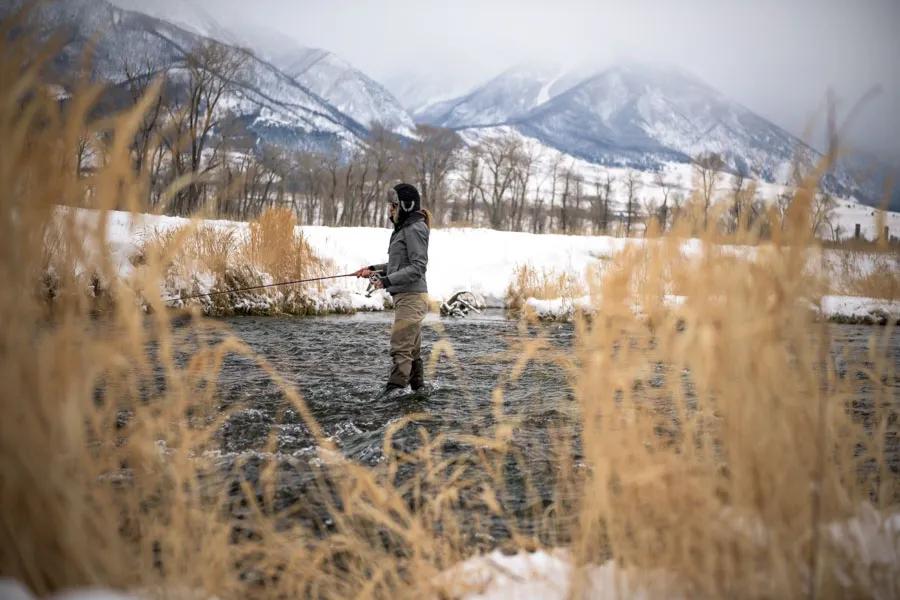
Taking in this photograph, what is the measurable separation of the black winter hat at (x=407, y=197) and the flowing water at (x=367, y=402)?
4.33ft

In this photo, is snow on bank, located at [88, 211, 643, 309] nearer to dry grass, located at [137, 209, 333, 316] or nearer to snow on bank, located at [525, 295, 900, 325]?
dry grass, located at [137, 209, 333, 316]

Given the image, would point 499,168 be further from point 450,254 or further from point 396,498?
point 396,498

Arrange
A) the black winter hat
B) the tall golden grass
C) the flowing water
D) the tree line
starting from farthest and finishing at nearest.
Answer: the tree line, the black winter hat, the flowing water, the tall golden grass

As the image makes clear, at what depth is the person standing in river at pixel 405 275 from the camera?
565 centimetres

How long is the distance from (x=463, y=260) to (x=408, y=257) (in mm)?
12632

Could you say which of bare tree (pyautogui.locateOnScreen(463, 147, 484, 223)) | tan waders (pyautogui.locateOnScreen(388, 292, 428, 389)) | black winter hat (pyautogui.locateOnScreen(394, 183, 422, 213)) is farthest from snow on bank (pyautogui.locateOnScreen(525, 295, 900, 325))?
bare tree (pyautogui.locateOnScreen(463, 147, 484, 223))

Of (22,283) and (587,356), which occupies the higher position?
(22,283)

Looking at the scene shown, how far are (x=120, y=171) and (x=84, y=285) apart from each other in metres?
0.44

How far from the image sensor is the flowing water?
12.5 ft

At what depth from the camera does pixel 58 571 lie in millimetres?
1562

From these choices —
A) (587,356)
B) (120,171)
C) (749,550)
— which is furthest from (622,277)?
(120,171)

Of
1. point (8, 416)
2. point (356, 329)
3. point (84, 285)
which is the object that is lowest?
point (356, 329)

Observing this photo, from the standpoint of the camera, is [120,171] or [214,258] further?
[214,258]

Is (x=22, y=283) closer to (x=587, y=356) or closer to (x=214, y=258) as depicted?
(x=587, y=356)
